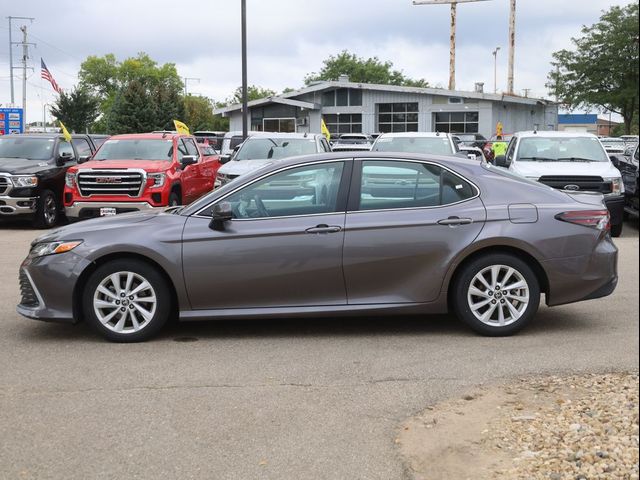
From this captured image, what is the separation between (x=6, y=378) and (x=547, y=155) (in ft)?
37.4

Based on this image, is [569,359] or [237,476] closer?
[237,476]

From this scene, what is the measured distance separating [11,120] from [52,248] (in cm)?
4342

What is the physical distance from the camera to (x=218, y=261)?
638cm

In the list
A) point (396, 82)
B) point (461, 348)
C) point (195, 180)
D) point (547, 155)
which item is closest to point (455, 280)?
point (461, 348)

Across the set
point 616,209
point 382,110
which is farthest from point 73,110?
point 616,209

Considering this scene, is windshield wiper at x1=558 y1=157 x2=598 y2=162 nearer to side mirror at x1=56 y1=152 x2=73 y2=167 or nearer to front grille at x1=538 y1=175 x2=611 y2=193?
front grille at x1=538 y1=175 x2=611 y2=193

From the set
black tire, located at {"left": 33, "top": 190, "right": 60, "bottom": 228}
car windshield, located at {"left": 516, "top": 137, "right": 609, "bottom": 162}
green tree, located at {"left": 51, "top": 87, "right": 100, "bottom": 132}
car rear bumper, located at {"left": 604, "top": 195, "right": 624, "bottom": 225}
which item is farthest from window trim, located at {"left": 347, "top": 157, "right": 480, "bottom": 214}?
green tree, located at {"left": 51, "top": 87, "right": 100, "bottom": 132}

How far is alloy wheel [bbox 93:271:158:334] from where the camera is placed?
6422mm

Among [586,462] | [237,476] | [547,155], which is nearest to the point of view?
[586,462]

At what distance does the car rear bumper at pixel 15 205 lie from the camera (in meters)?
15.6

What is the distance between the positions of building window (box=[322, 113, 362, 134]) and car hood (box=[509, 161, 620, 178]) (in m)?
41.0

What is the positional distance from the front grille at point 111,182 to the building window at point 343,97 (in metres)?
41.1

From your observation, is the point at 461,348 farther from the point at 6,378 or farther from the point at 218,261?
the point at 6,378

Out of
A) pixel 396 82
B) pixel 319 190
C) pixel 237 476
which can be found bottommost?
pixel 237 476
